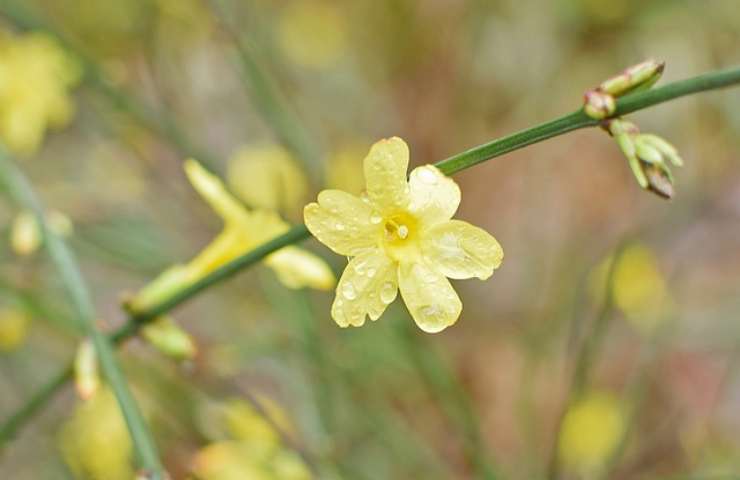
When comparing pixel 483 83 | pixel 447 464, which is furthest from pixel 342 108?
pixel 447 464

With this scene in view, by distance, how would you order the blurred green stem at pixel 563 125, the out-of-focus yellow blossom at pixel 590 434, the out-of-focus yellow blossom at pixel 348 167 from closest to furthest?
the blurred green stem at pixel 563 125 → the out-of-focus yellow blossom at pixel 590 434 → the out-of-focus yellow blossom at pixel 348 167

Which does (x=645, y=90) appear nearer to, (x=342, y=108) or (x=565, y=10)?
(x=565, y=10)

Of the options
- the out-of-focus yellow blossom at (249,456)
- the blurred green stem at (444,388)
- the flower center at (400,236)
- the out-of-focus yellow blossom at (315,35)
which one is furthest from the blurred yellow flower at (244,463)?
the out-of-focus yellow blossom at (315,35)

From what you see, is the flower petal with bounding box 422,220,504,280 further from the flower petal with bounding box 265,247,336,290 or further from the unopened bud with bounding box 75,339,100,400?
the unopened bud with bounding box 75,339,100,400

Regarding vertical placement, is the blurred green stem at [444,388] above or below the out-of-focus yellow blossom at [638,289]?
below

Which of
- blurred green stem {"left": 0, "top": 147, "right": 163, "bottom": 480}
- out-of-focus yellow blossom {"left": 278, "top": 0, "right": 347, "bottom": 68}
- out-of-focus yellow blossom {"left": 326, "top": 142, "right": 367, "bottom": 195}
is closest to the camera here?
blurred green stem {"left": 0, "top": 147, "right": 163, "bottom": 480}

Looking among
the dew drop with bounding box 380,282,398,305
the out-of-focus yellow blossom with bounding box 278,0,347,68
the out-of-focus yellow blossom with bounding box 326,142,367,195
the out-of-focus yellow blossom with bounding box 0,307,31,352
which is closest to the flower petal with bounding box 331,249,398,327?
the dew drop with bounding box 380,282,398,305

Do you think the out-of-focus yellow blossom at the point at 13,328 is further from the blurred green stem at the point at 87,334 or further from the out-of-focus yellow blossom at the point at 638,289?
the out-of-focus yellow blossom at the point at 638,289

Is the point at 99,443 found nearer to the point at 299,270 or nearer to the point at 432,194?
the point at 299,270

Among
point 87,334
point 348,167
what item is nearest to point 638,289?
point 348,167
